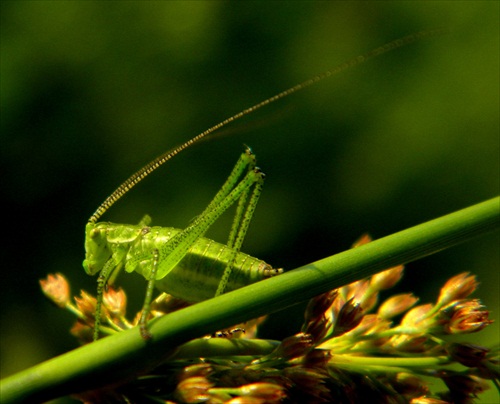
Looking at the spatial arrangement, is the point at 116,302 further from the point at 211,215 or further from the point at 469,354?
the point at 469,354

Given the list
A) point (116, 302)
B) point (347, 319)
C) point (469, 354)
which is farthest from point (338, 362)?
point (116, 302)

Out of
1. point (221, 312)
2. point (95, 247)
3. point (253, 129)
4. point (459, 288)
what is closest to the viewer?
point (221, 312)

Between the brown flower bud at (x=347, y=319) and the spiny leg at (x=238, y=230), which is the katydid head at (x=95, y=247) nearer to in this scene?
the spiny leg at (x=238, y=230)

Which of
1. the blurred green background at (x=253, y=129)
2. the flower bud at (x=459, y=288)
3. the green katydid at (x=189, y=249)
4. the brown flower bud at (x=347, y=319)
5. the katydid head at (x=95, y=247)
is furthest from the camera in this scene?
the blurred green background at (x=253, y=129)

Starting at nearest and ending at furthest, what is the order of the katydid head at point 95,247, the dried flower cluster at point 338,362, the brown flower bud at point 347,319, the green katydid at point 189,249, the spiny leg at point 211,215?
the dried flower cluster at point 338,362 < the brown flower bud at point 347,319 < the green katydid at point 189,249 < the spiny leg at point 211,215 < the katydid head at point 95,247

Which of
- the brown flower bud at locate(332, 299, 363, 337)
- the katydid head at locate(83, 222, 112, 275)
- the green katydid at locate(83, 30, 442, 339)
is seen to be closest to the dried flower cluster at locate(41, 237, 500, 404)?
the brown flower bud at locate(332, 299, 363, 337)

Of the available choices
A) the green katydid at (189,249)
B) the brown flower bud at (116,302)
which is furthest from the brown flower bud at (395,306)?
the brown flower bud at (116,302)

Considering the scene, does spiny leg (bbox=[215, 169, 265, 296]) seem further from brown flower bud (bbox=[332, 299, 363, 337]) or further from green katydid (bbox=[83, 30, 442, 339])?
brown flower bud (bbox=[332, 299, 363, 337])

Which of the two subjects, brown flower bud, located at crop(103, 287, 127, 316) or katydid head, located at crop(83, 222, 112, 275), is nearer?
brown flower bud, located at crop(103, 287, 127, 316)
